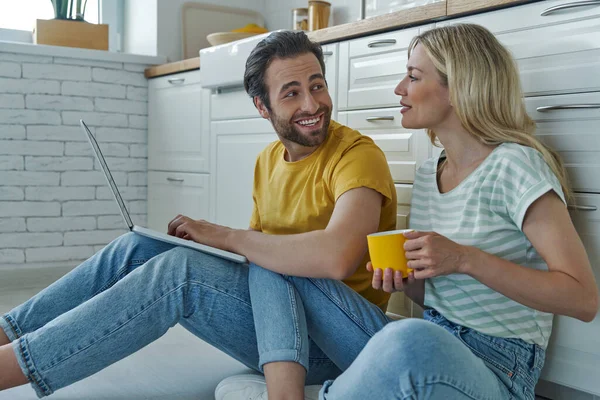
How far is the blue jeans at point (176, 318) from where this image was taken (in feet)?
4.49

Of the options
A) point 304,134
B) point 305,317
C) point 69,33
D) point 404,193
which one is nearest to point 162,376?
point 305,317

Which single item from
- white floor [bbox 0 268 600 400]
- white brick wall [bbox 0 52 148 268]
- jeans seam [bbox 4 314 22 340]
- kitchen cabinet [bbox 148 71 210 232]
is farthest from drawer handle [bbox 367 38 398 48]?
white brick wall [bbox 0 52 148 268]

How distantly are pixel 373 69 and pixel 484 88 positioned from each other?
80 centimetres

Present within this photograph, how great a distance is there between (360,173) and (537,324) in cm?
47

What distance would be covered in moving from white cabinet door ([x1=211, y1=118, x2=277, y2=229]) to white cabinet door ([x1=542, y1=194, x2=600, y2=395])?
1.39 meters

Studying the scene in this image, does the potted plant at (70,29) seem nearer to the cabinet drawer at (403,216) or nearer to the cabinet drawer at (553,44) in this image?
the cabinet drawer at (403,216)

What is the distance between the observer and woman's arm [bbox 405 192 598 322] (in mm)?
1165

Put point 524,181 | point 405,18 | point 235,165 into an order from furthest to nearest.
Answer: point 235,165
point 405,18
point 524,181

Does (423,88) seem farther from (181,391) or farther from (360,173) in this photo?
(181,391)

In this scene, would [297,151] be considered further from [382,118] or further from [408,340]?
[408,340]

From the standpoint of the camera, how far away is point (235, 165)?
2.96 meters

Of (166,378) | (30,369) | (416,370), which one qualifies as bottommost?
(166,378)

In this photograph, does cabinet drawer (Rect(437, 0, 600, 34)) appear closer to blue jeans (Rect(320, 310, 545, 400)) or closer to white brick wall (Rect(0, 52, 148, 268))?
blue jeans (Rect(320, 310, 545, 400))

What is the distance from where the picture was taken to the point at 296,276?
142cm
